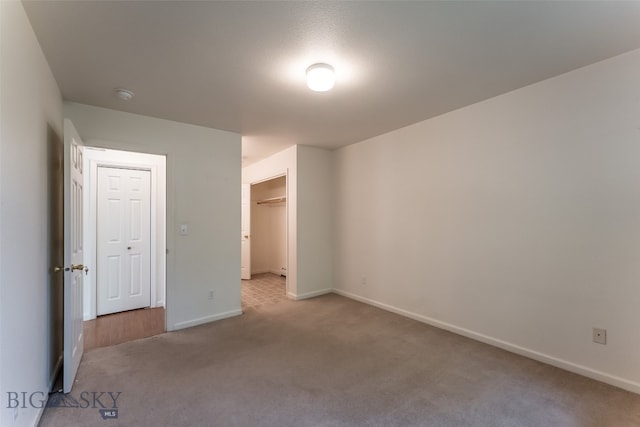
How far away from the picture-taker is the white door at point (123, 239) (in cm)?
388

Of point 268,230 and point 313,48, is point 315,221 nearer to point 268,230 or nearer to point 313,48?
point 268,230

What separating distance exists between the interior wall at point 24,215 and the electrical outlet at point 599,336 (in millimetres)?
3770

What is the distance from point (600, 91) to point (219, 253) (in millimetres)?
4075

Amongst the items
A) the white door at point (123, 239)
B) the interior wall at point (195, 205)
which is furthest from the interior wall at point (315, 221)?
the white door at point (123, 239)

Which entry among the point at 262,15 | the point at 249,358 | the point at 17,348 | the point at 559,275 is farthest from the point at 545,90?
the point at 17,348

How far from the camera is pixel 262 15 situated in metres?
1.70

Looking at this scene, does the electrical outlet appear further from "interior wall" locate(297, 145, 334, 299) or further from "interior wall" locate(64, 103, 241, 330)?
"interior wall" locate(64, 103, 241, 330)

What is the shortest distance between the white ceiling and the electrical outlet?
210 centimetres

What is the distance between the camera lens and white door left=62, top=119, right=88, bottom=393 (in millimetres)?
2148

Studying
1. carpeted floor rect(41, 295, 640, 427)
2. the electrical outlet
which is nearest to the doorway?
carpeted floor rect(41, 295, 640, 427)

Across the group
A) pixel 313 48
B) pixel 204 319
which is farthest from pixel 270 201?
pixel 313 48

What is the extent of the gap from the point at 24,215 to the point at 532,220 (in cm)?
377

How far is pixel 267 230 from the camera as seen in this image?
6.88 m

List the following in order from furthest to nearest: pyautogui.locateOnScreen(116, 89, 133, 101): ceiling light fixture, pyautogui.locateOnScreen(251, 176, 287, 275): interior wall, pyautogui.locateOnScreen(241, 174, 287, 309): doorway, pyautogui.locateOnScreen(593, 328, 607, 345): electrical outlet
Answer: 1. pyautogui.locateOnScreen(251, 176, 287, 275): interior wall
2. pyautogui.locateOnScreen(241, 174, 287, 309): doorway
3. pyautogui.locateOnScreen(116, 89, 133, 101): ceiling light fixture
4. pyautogui.locateOnScreen(593, 328, 607, 345): electrical outlet
